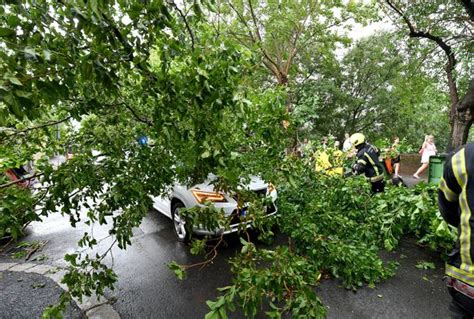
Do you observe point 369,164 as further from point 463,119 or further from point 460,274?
point 463,119

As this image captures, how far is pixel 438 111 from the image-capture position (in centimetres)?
1805

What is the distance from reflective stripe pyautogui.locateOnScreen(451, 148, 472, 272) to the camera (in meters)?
1.53

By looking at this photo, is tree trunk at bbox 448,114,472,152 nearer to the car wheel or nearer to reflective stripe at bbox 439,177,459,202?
reflective stripe at bbox 439,177,459,202

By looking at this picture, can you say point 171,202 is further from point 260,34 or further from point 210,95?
point 260,34

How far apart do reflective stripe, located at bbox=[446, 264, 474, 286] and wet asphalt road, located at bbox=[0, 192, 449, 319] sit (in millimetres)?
1531

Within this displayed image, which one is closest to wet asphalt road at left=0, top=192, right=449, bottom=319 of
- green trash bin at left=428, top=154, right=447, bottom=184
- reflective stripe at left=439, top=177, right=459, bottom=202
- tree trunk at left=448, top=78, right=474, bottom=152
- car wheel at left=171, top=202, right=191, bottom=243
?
car wheel at left=171, top=202, right=191, bottom=243

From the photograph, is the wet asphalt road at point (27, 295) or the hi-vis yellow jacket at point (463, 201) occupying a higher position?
the hi-vis yellow jacket at point (463, 201)

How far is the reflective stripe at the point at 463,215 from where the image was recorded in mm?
1528

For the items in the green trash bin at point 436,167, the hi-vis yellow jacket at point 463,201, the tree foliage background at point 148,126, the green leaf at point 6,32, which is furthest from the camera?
the green trash bin at point 436,167

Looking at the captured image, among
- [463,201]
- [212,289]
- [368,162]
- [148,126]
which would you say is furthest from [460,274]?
[368,162]

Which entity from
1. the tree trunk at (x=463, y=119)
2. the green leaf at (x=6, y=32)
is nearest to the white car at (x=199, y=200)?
the green leaf at (x=6, y=32)

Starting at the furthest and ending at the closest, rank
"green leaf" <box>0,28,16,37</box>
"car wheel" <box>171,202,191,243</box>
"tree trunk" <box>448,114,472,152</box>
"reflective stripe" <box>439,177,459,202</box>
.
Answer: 1. "tree trunk" <box>448,114,472,152</box>
2. "car wheel" <box>171,202,191,243</box>
3. "reflective stripe" <box>439,177,459,202</box>
4. "green leaf" <box>0,28,16,37</box>

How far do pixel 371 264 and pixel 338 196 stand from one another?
146 centimetres

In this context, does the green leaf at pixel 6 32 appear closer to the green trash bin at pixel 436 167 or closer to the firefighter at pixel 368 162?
the firefighter at pixel 368 162
